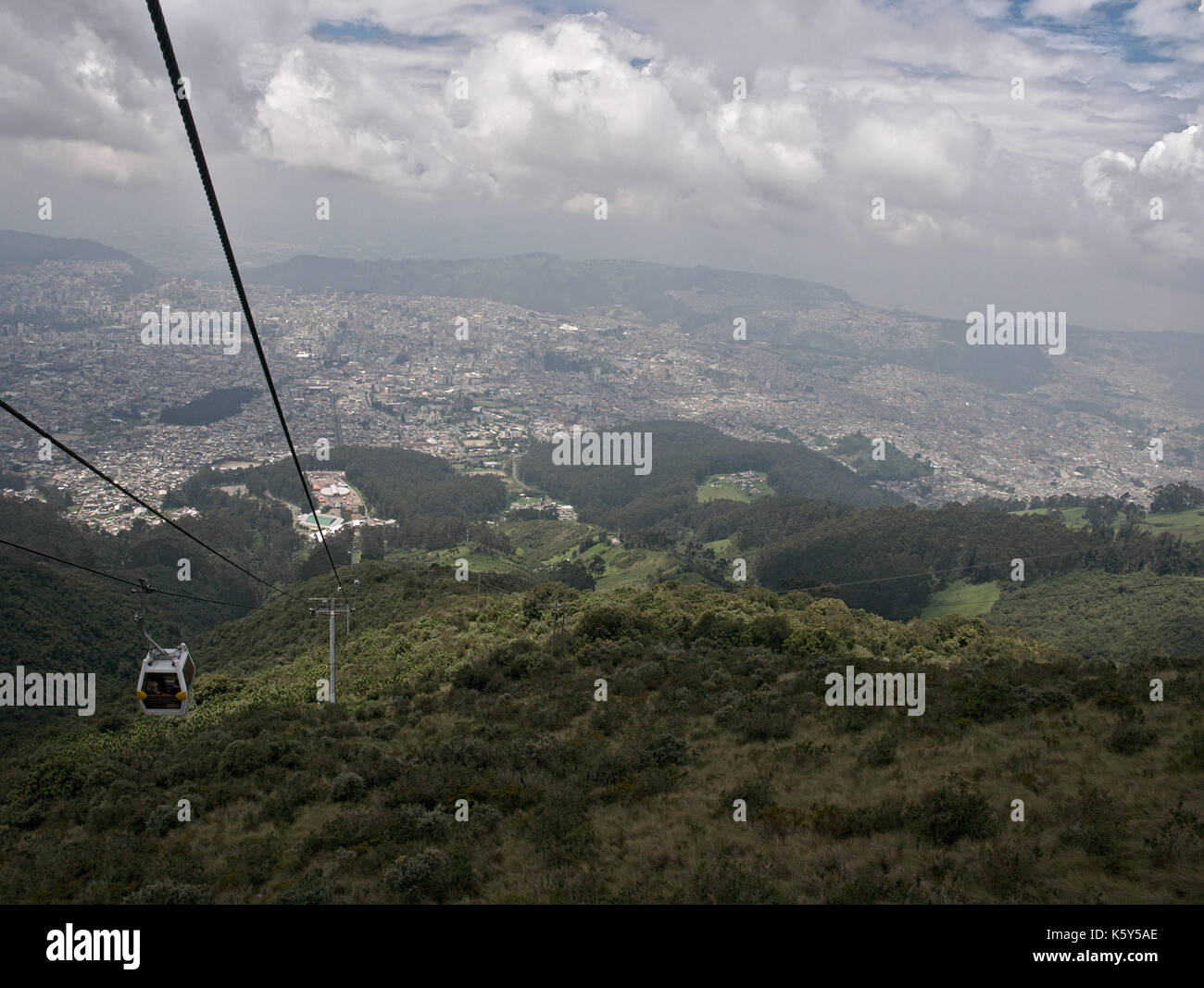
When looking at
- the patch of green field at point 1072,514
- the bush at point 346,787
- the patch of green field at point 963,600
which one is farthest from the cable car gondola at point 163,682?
the patch of green field at point 1072,514

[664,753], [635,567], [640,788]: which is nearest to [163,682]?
[640,788]

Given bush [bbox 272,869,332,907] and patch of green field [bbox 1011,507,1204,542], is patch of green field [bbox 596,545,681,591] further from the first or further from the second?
bush [bbox 272,869,332,907]

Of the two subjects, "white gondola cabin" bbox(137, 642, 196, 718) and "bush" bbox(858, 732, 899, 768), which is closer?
"white gondola cabin" bbox(137, 642, 196, 718)

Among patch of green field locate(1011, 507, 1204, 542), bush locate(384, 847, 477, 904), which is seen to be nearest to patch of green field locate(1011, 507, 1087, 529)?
patch of green field locate(1011, 507, 1204, 542)

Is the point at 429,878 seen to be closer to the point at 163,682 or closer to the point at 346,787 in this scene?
the point at 346,787

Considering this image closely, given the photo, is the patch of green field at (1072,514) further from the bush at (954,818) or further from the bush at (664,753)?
the bush at (954,818)

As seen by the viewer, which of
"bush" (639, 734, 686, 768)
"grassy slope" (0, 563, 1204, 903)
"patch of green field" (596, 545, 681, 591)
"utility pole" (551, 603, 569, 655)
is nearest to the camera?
"grassy slope" (0, 563, 1204, 903)
